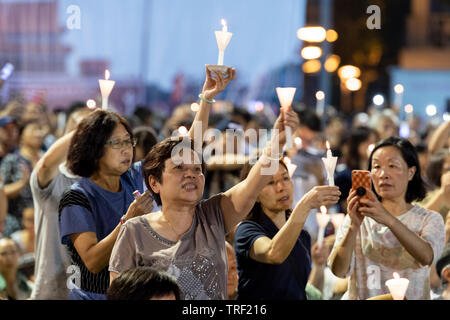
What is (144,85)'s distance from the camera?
1001 centimetres

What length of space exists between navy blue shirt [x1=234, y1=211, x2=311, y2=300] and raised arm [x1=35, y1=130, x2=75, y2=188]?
0.97 metres

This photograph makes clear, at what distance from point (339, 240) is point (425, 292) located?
437mm

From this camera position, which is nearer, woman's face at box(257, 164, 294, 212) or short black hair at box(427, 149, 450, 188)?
woman's face at box(257, 164, 294, 212)

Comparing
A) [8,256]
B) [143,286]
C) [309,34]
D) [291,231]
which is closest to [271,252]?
[291,231]

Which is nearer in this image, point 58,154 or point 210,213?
point 210,213

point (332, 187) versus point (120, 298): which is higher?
point (332, 187)

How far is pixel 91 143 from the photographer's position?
3.43 meters

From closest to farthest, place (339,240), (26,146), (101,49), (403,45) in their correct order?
(339,240), (26,146), (101,49), (403,45)

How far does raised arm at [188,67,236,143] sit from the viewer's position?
10.9 ft

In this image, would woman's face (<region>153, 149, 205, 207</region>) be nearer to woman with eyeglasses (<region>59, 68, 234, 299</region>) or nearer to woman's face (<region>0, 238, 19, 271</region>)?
woman with eyeglasses (<region>59, 68, 234, 299</region>)

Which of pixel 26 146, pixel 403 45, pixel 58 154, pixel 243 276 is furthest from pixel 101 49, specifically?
pixel 403 45

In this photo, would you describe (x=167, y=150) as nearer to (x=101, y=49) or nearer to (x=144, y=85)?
(x=101, y=49)

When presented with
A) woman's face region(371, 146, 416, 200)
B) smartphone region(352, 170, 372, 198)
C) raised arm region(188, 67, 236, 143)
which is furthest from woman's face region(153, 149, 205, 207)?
woman's face region(371, 146, 416, 200)
